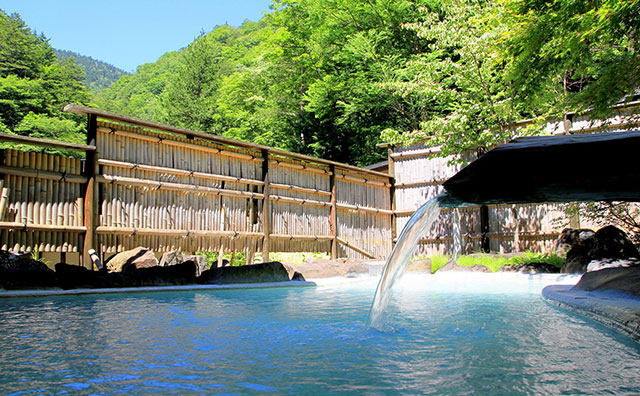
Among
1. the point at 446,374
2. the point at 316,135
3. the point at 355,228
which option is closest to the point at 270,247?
the point at 355,228

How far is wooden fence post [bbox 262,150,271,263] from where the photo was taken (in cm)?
1028

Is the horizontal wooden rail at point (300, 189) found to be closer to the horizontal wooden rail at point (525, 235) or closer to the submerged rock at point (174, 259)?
the submerged rock at point (174, 259)

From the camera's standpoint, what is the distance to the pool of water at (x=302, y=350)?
2.30 meters

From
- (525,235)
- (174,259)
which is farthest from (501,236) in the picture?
(174,259)

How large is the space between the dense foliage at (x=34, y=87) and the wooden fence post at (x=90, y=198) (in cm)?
1590

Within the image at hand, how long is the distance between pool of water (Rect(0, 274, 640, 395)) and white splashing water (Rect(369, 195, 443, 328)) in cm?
13

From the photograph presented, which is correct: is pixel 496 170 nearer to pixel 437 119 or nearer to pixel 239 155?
pixel 239 155

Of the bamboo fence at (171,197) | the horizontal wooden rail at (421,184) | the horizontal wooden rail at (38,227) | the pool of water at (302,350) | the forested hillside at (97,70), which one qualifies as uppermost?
the forested hillside at (97,70)

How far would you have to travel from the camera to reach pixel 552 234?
1147cm

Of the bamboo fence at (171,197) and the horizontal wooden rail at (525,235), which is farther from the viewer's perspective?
the horizontal wooden rail at (525,235)

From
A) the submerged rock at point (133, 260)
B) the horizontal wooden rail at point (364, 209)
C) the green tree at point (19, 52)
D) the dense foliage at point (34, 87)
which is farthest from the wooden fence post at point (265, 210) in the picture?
the green tree at point (19, 52)

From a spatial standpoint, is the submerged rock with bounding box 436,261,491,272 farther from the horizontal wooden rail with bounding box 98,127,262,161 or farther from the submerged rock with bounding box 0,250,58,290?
the submerged rock with bounding box 0,250,58,290

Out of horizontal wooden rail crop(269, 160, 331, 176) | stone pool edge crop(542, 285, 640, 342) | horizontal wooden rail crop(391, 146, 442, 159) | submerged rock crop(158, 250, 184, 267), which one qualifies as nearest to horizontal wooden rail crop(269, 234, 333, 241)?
horizontal wooden rail crop(269, 160, 331, 176)

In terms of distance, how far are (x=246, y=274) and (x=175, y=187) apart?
238 centimetres
